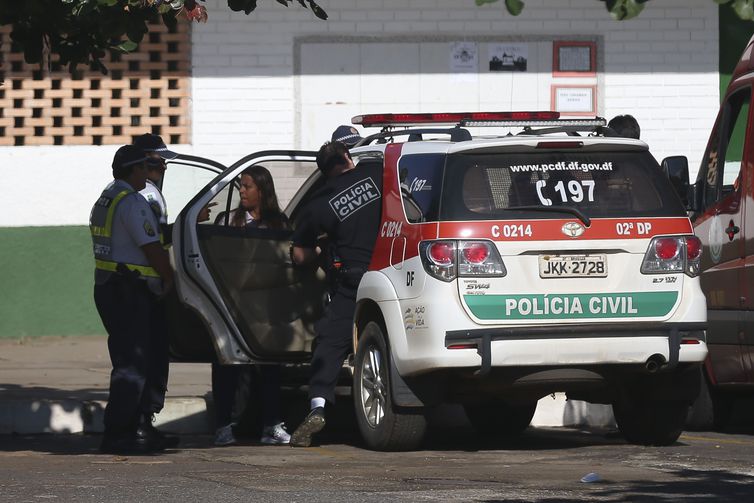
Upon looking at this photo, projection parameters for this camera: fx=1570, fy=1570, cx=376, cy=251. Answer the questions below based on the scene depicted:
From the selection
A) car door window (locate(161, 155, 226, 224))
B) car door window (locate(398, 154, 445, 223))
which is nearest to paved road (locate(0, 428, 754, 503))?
car door window (locate(398, 154, 445, 223))

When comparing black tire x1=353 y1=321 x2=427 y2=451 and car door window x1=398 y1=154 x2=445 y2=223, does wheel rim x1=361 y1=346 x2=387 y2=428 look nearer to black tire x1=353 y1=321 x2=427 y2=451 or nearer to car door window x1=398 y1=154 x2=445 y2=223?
black tire x1=353 y1=321 x2=427 y2=451

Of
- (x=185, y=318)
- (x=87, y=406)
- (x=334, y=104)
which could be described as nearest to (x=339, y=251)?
(x=185, y=318)

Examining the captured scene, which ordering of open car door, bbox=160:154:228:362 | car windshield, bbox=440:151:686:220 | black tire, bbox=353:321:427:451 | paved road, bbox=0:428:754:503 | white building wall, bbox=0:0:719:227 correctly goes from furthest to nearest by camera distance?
white building wall, bbox=0:0:719:227
open car door, bbox=160:154:228:362
black tire, bbox=353:321:427:451
car windshield, bbox=440:151:686:220
paved road, bbox=0:428:754:503

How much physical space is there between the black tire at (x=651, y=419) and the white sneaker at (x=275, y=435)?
199cm

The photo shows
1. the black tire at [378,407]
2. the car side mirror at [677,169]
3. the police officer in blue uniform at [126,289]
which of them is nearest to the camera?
the black tire at [378,407]

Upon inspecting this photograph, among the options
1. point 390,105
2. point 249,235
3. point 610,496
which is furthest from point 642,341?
point 390,105

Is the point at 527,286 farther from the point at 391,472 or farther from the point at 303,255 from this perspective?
the point at 303,255

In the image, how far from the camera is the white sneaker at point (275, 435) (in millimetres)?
9484

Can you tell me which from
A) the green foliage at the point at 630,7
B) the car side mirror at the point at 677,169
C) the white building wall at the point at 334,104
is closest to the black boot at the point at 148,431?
the car side mirror at the point at 677,169

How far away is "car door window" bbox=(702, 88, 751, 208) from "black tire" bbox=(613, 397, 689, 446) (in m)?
1.62

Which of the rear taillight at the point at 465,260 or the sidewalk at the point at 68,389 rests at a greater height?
the rear taillight at the point at 465,260

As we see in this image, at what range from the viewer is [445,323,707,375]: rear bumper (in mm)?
8148

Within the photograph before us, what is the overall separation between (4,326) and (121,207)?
786 cm

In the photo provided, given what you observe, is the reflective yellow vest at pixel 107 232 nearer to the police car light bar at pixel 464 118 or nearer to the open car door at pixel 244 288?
the open car door at pixel 244 288
